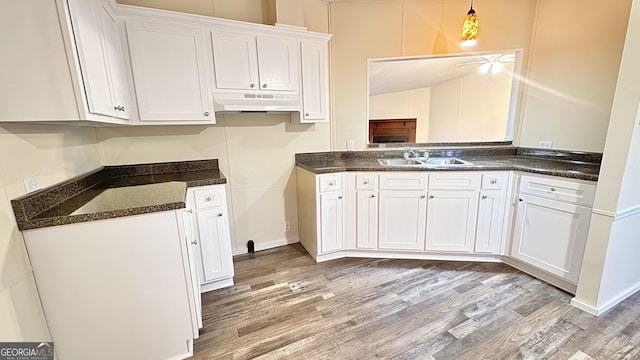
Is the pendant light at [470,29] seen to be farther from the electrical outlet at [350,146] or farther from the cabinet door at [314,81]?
the electrical outlet at [350,146]

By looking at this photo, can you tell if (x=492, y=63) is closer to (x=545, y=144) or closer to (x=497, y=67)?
(x=497, y=67)

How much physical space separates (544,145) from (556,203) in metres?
0.93

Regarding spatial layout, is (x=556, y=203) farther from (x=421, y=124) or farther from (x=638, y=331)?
(x=421, y=124)

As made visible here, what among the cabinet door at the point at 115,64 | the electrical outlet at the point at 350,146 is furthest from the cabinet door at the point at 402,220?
the cabinet door at the point at 115,64

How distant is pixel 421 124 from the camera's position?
309 centimetres

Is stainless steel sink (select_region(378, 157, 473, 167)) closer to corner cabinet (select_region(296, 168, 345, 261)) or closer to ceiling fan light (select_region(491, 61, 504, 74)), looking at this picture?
corner cabinet (select_region(296, 168, 345, 261))

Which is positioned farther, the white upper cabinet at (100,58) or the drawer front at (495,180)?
the drawer front at (495,180)

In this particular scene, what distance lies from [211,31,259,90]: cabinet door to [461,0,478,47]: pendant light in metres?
1.92

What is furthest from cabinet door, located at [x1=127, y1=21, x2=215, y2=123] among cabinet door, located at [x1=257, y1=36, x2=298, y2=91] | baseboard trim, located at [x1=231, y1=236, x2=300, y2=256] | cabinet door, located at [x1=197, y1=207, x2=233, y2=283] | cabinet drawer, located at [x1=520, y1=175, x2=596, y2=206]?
cabinet drawer, located at [x1=520, y1=175, x2=596, y2=206]

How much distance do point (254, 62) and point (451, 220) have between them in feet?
7.38

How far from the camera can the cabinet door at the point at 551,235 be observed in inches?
76.6

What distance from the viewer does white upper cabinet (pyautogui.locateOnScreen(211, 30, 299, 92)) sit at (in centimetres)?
216

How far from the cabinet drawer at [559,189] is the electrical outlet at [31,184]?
10.6 feet

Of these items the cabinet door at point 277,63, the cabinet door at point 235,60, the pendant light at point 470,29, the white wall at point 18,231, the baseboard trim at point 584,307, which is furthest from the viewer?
the pendant light at point 470,29
